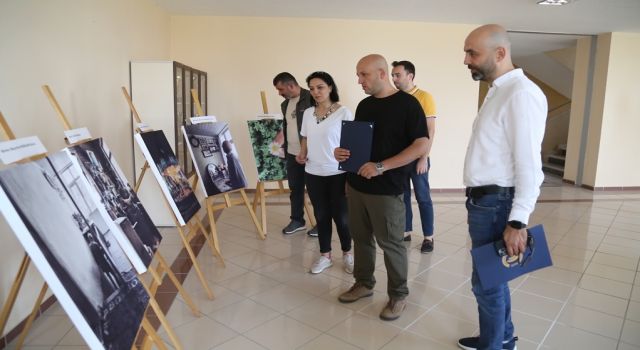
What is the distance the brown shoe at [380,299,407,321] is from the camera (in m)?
2.53

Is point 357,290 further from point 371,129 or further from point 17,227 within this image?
point 17,227

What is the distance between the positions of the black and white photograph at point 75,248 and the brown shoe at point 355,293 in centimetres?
Answer: 139

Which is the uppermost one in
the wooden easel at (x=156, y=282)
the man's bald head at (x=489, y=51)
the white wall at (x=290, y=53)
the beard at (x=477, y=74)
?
the white wall at (x=290, y=53)

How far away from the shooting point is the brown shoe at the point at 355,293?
2.74 meters

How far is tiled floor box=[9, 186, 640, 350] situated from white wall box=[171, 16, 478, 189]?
7.51 feet

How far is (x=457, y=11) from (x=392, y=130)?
3.69 meters

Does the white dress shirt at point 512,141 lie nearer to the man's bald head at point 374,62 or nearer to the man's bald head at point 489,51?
the man's bald head at point 489,51

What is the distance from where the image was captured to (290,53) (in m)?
5.85

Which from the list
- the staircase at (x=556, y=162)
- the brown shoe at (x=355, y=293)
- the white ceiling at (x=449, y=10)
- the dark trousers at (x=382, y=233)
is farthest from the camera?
the staircase at (x=556, y=162)

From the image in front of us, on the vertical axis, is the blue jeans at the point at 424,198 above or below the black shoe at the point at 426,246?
above

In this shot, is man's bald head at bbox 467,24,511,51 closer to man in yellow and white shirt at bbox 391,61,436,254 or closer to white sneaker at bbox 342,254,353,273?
man in yellow and white shirt at bbox 391,61,436,254

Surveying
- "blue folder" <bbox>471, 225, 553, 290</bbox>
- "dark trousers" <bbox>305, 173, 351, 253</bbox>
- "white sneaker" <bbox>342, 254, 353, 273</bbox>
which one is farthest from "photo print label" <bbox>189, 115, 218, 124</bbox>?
"blue folder" <bbox>471, 225, 553, 290</bbox>

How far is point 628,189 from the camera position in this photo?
22.9 feet

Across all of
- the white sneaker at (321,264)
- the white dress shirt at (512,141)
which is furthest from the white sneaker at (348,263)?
the white dress shirt at (512,141)
